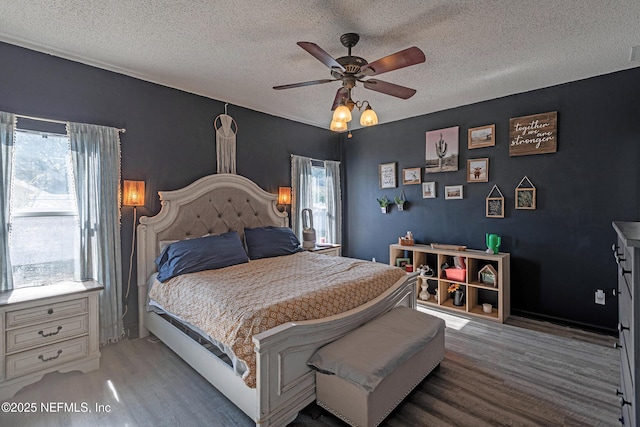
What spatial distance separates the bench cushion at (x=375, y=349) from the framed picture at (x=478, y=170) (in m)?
2.29

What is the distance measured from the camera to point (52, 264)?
2650 mm

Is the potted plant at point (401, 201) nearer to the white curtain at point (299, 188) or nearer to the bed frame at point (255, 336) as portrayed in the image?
the white curtain at point (299, 188)

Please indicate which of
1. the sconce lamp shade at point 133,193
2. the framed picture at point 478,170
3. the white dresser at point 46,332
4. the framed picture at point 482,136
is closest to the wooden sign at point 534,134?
the framed picture at point 482,136

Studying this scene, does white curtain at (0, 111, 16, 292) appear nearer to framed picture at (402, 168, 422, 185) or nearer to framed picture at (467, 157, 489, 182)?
framed picture at (402, 168, 422, 185)

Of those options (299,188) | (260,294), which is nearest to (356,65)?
(260,294)

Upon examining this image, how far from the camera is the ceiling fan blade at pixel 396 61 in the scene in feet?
6.23

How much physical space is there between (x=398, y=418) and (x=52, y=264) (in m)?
3.06

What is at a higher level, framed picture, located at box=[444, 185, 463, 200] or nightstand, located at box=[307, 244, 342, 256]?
framed picture, located at box=[444, 185, 463, 200]

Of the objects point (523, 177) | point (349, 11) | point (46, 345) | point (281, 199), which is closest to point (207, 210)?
point (281, 199)

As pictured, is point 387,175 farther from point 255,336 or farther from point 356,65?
point 255,336

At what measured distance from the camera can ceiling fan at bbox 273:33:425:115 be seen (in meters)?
1.92

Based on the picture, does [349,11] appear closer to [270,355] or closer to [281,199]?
[270,355]

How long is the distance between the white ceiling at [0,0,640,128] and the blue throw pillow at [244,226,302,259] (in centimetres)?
167

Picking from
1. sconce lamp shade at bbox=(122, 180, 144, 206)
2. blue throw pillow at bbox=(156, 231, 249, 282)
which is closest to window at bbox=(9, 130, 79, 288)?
sconce lamp shade at bbox=(122, 180, 144, 206)
